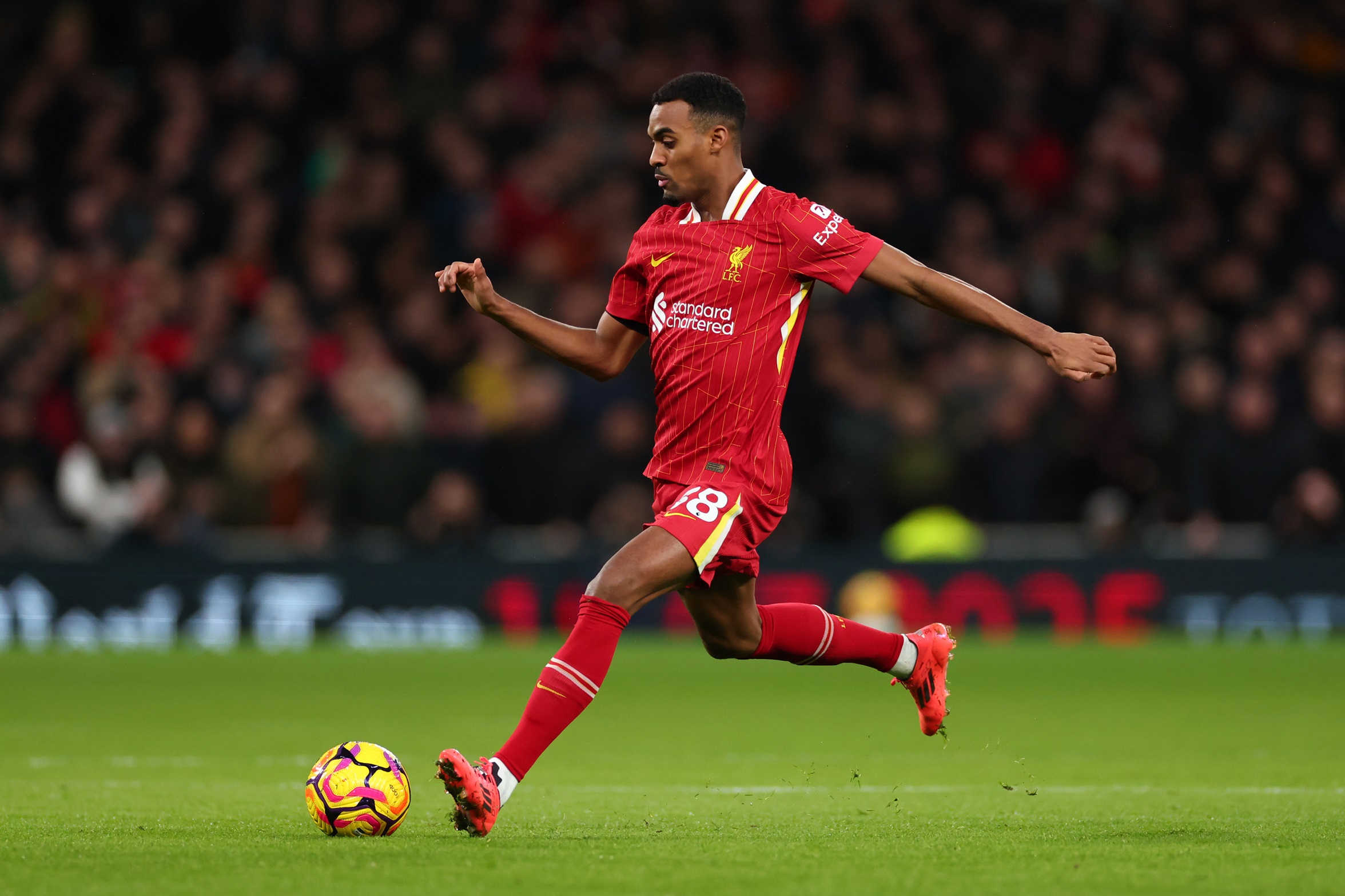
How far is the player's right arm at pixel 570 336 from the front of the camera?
596 cm

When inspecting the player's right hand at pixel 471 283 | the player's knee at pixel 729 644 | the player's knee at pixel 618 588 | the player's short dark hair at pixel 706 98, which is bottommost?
the player's knee at pixel 729 644

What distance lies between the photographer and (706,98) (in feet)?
19.2

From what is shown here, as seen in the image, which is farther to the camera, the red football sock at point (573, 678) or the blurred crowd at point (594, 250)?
the blurred crowd at point (594, 250)

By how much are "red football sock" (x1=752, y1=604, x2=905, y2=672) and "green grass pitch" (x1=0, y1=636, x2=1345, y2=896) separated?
52 cm

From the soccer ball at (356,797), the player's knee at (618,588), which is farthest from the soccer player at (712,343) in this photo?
the soccer ball at (356,797)

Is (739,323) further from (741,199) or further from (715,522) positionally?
(715,522)

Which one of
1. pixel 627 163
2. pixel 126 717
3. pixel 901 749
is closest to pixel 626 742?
pixel 901 749

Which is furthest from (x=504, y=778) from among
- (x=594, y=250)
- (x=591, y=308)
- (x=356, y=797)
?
(x=594, y=250)

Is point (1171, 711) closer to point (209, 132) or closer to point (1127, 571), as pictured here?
point (1127, 571)

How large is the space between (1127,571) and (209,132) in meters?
9.27

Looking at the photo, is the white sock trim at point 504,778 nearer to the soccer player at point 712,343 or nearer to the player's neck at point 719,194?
the soccer player at point 712,343

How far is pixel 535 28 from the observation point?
18016 mm

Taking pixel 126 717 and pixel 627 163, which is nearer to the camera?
pixel 126 717

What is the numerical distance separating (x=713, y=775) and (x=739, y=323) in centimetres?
246
